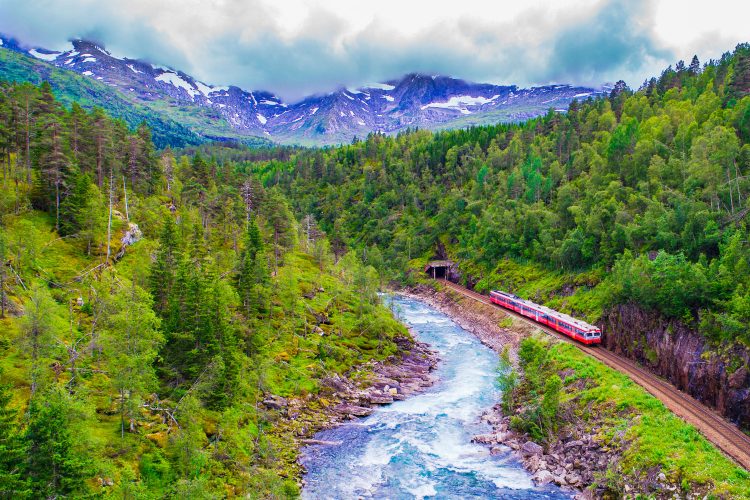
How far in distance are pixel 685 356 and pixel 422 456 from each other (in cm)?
3034

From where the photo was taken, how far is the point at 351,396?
5634cm

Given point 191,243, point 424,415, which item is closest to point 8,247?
point 191,243

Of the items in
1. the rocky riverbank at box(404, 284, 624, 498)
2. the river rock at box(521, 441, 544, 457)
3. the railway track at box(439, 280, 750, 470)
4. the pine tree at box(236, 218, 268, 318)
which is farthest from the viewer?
the pine tree at box(236, 218, 268, 318)

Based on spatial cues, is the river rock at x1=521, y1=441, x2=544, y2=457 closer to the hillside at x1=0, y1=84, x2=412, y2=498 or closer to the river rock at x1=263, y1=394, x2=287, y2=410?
the hillside at x1=0, y1=84, x2=412, y2=498

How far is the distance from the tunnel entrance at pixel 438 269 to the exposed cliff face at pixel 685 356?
213 feet

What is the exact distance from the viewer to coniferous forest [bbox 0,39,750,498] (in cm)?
3130

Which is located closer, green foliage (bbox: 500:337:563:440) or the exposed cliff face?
the exposed cliff face

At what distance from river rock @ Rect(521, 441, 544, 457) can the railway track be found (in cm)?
1289

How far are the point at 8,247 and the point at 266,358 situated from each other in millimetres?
27426

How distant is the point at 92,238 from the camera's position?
2250 inches

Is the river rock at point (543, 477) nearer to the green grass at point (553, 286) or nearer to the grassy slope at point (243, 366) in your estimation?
the grassy slope at point (243, 366)

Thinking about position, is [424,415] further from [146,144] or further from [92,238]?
[146,144]

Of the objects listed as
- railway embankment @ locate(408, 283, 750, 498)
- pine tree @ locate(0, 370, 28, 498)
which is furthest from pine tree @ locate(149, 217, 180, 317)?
railway embankment @ locate(408, 283, 750, 498)

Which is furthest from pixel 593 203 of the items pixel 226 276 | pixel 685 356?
pixel 226 276
